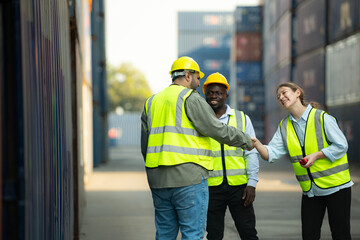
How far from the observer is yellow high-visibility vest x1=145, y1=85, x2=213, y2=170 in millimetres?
3873

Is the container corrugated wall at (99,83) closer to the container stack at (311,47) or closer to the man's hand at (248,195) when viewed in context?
the container stack at (311,47)

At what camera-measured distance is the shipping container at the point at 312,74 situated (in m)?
21.8

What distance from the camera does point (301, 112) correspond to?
448 cm

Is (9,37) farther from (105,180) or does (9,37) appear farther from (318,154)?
(105,180)

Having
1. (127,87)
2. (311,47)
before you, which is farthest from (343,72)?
(127,87)

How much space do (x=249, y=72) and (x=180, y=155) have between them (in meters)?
32.7

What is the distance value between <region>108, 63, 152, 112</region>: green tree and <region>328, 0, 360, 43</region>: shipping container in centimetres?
5886

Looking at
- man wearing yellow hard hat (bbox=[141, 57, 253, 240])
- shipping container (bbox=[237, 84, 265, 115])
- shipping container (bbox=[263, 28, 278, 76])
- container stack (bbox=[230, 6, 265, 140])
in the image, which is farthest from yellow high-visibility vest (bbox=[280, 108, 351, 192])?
container stack (bbox=[230, 6, 265, 140])

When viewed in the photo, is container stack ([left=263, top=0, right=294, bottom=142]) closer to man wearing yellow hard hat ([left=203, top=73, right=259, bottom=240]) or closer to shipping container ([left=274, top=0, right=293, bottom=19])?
shipping container ([left=274, top=0, right=293, bottom=19])

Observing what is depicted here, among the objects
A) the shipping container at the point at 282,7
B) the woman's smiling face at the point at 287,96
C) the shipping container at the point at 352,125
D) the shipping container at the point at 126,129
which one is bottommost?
the shipping container at the point at 126,129

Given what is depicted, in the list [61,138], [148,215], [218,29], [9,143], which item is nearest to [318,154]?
[61,138]

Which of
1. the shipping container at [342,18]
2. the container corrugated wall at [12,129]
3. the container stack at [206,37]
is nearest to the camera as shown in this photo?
the container corrugated wall at [12,129]

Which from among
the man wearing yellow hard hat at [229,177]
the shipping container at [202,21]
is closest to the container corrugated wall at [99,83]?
the man wearing yellow hard hat at [229,177]

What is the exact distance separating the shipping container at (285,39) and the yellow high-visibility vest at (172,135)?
22704mm
